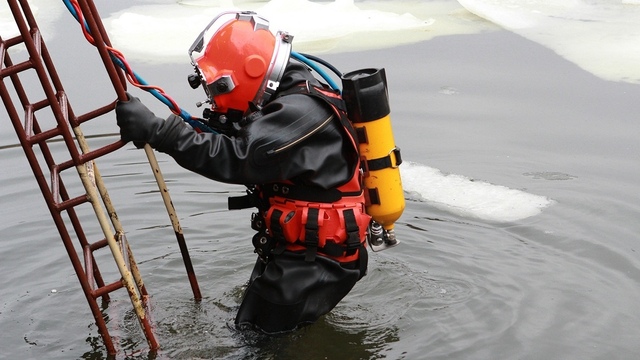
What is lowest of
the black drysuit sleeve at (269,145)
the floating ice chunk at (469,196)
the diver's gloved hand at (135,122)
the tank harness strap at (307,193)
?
the floating ice chunk at (469,196)

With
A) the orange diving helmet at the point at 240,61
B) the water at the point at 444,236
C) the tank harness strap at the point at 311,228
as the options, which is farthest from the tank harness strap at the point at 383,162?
the water at the point at 444,236

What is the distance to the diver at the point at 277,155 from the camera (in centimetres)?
350

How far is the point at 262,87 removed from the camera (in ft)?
12.0

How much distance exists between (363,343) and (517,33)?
526 centimetres

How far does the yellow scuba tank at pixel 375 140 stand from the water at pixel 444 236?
2.49 ft

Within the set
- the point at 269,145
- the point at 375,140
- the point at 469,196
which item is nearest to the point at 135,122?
the point at 269,145

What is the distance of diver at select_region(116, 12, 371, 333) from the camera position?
350 cm

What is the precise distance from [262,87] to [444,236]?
2.25 meters

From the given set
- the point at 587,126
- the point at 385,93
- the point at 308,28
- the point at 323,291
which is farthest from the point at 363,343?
the point at 308,28

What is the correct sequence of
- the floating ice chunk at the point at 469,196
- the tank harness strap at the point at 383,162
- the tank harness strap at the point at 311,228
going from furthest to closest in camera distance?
the floating ice chunk at the point at 469,196 < the tank harness strap at the point at 383,162 < the tank harness strap at the point at 311,228

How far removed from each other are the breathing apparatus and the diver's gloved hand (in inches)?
14.1

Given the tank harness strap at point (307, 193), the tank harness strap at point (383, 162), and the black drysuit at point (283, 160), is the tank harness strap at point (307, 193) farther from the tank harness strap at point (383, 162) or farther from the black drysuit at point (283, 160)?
the tank harness strap at point (383, 162)

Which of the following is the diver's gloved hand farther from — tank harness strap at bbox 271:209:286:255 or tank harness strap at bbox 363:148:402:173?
tank harness strap at bbox 363:148:402:173

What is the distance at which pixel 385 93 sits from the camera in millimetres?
3811
